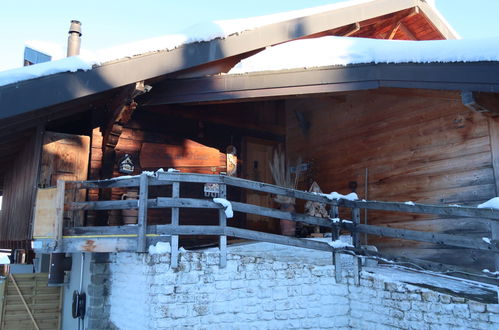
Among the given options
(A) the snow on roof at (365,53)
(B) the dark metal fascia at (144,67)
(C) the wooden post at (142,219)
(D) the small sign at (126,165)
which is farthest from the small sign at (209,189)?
(C) the wooden post at (142,219)

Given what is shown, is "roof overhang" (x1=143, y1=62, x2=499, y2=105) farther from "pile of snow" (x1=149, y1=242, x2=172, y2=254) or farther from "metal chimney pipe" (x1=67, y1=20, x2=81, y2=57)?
"pile of snow" (x1=149, y1=242, x2=172, y2=254)

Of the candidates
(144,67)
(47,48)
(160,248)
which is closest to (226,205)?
(160,248)

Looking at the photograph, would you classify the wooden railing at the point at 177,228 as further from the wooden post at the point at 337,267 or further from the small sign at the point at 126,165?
the small sign at the point at 126,165

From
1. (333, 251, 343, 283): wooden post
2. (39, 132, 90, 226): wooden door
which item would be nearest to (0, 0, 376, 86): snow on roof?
(39, 132, 90, 226): wooden door

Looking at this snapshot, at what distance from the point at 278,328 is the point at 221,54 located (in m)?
4.05

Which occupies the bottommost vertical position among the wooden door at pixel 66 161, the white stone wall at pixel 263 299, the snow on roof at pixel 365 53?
the white stone wall at pixel 263 299

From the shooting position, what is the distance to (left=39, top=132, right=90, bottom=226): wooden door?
7.43 m

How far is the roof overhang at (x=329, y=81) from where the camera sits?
578cm

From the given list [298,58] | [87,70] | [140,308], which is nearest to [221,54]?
[298,58]

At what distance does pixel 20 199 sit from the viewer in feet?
29.7

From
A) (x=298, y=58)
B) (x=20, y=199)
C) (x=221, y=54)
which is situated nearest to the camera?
(x=221, y=54)

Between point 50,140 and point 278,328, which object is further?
point 50,140

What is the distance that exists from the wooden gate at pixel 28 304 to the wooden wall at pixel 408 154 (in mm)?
5721

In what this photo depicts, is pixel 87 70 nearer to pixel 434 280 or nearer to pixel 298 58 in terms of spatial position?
pixel 298 58
